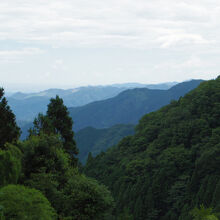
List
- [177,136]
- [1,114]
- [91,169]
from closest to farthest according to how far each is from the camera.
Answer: [1,114] → [177,136] → [91,169]

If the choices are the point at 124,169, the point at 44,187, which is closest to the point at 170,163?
the point at 124,169

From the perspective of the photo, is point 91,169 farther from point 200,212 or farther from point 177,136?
point 200,212

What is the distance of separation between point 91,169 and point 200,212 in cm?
7446

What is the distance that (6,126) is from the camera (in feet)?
112

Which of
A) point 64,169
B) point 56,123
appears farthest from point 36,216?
point 56,123

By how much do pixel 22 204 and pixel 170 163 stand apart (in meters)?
58.2

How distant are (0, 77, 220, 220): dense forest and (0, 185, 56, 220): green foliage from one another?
0.06 meters

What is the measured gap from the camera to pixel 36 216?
19.8 metres

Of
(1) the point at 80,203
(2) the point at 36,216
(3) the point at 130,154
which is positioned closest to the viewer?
(2) the point at 36,216

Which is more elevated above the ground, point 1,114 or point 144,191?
point 1,114

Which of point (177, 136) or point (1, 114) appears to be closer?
point (1, 114)

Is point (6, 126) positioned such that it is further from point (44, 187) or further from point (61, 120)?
point (44, 187)

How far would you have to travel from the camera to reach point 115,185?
7794 centimetres

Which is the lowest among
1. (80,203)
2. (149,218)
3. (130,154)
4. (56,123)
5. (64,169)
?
(149,218)
